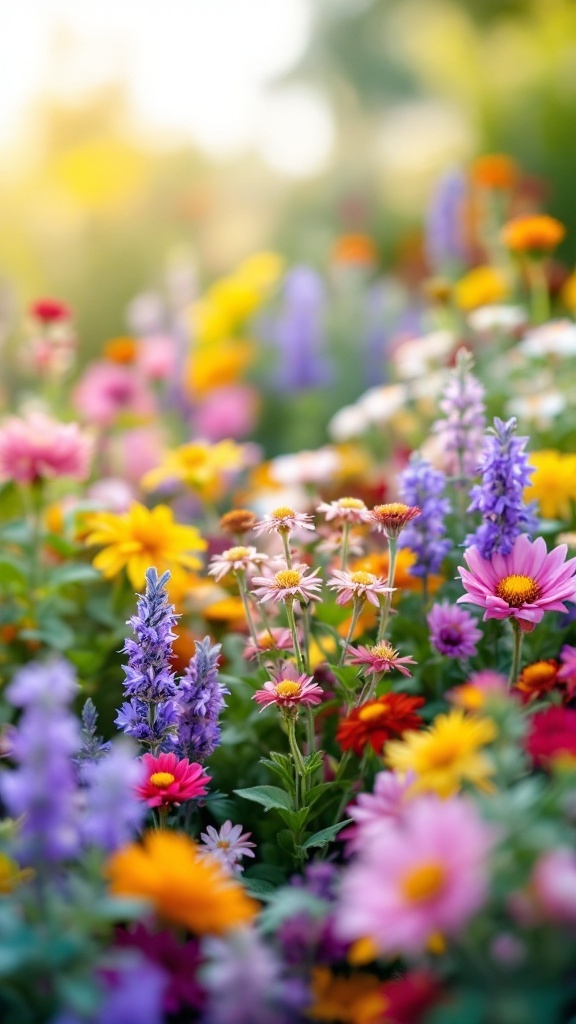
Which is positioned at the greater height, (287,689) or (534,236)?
(534,236)

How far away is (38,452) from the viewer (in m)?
1.48

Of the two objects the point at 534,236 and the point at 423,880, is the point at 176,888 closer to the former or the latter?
the point at 423,880

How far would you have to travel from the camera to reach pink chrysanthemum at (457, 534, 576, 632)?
37.4 inches

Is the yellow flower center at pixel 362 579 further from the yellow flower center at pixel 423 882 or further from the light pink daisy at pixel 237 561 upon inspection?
the yellow flower center at pixel 423 882

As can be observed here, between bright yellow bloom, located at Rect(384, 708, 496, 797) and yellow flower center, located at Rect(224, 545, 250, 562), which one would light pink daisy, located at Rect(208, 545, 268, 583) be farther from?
bright yellow bloom, located at Rect(384, 708, 496, 797)

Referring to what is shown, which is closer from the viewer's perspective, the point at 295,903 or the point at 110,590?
the point at 295,903

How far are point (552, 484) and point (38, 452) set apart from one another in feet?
2.65

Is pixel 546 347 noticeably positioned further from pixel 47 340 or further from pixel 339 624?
pixel 47 340

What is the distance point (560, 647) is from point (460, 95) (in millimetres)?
3897

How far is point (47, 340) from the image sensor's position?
206 centimetres

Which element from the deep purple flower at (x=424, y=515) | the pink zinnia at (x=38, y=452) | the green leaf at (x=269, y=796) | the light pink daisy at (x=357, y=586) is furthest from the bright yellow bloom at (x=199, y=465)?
the green leaf at (x=269, y=796)

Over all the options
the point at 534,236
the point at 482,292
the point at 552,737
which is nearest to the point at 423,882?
the point at 552,737

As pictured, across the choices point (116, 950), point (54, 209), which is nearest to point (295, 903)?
point (116, 950)

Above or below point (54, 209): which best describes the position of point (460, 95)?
above
